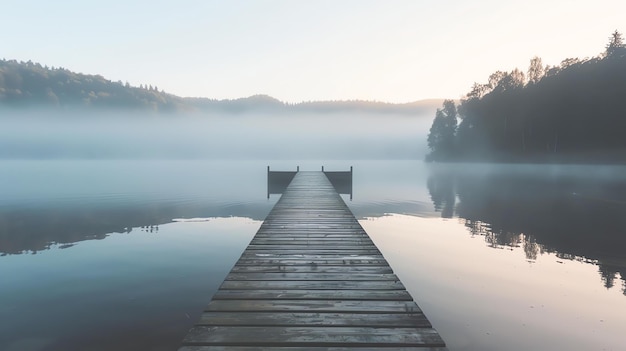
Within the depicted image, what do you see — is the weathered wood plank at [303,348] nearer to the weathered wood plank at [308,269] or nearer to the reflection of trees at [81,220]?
the weathered wood plank at [308,269]

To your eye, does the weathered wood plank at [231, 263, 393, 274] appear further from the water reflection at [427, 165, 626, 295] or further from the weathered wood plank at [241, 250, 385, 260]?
the water reflection at [427, 165, 626, 295]

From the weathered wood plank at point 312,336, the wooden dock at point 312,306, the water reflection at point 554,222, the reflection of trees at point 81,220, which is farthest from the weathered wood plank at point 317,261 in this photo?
the reflection of trees at point 81,220

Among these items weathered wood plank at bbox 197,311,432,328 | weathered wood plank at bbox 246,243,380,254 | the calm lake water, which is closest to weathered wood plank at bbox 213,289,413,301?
weathered wood plank at bbox 197,311,432,328

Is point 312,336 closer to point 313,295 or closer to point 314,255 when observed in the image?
point 313,295

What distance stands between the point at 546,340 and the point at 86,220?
21.8 metres

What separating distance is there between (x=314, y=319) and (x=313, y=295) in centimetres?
74

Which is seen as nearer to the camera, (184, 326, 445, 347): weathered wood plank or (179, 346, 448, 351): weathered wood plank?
(179, 346, 448, 351): weathered wood plank

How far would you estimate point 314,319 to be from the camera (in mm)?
4168

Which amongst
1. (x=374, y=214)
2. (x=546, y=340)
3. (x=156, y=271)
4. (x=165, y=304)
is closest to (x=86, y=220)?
(x=156, y=271)

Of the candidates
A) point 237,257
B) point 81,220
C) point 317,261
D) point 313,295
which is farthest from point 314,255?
point 81,220

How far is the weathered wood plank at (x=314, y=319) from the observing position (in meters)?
4.01

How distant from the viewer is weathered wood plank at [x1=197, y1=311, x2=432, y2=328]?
13.2ft

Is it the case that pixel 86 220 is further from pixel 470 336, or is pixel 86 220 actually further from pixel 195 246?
pixel 470 336

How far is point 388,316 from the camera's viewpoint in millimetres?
4242
